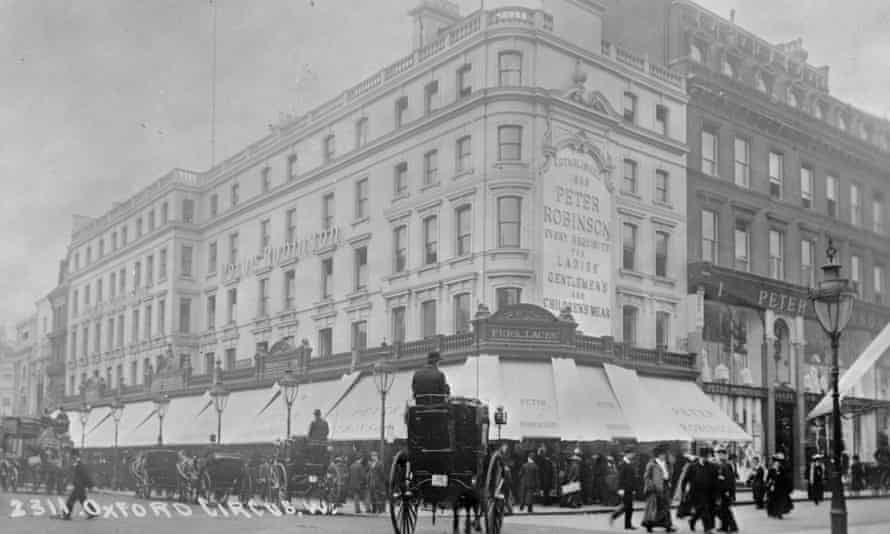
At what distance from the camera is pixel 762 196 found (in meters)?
44.6

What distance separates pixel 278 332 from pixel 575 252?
49.5ft

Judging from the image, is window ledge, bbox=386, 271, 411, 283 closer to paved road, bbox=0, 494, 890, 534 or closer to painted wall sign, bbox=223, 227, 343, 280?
painted wall sign, bbox=223, 227, 343, 280

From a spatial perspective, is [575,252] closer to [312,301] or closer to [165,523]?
[312,301]

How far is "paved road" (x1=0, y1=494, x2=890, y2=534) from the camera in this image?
19297mm

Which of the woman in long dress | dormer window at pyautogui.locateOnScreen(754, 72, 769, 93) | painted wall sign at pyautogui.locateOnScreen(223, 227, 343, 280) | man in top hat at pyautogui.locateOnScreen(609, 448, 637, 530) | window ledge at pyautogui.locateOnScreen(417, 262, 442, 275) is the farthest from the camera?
dormer window at pyautogui.locateOnScreen(754, 72, 769, 93)

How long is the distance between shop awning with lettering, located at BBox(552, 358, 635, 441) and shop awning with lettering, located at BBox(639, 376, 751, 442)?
319 centimetres

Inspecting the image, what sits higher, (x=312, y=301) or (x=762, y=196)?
(x=762, y=196)

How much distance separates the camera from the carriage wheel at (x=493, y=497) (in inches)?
665

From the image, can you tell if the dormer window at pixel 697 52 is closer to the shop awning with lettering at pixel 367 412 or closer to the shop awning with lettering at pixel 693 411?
the shop awning with lettering at pixel 693 411

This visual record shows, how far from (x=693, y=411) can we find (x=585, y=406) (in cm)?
656

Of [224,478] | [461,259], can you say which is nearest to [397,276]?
[461,259]

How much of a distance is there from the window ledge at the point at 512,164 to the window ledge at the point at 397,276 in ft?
17.8

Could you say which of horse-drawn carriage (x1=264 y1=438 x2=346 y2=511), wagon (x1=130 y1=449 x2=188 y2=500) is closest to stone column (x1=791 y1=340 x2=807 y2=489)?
horse-drawn carriage (x1=264 y1=438 x2=346 y2=511)

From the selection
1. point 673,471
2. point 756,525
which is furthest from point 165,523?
point 673,471
